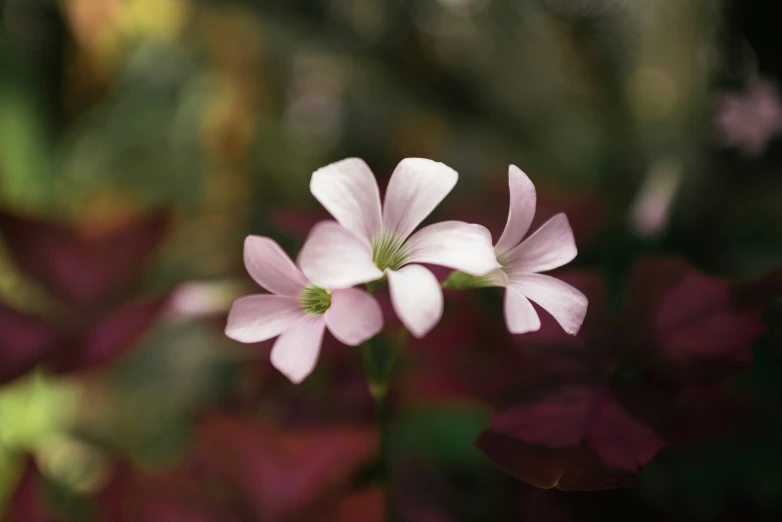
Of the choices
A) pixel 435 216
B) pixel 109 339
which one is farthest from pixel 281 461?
pixel 435 216

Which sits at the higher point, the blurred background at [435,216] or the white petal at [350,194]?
the white petal at [350,194]

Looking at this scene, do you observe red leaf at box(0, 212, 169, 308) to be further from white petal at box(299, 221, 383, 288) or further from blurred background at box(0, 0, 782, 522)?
white petal at box(299, 221, 383, 288)

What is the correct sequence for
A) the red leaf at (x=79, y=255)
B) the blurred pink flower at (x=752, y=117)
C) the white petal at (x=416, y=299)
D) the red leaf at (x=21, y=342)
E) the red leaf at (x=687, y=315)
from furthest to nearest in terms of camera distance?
the blurred pink flower at (x=752, y=117) → the red leaf at (x=79, y=255) → the red leaf at (x=21, y=342) → the red leaf at (x=687, y=315) → the white petal at (x=416, y=299)

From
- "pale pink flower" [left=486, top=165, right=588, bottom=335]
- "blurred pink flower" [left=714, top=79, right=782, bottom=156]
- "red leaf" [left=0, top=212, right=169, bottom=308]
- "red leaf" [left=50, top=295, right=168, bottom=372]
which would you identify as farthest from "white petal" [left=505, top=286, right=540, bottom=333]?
"blurred pink flower" [left=714, top=79, right=782, bottom=156]

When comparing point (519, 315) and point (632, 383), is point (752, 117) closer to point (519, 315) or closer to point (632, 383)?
point (632, 383)

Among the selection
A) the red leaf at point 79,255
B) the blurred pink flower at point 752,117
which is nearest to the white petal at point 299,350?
the red leaf at point 79,255

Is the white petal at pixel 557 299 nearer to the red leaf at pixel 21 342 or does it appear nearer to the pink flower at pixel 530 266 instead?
the pink flower at pixel 530 266
